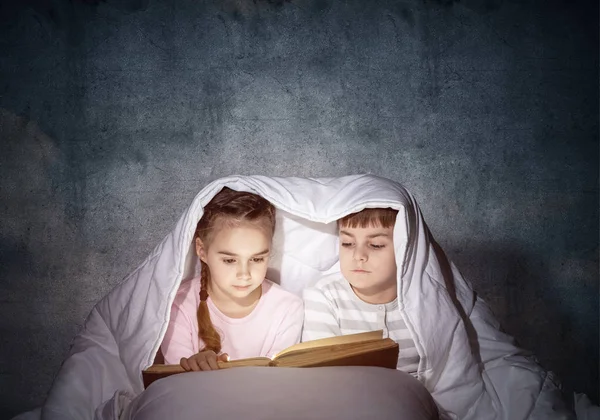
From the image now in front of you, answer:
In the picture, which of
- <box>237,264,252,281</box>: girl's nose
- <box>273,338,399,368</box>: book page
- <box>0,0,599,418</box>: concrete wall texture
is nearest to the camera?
<box>273,338,399,368</box>: book page

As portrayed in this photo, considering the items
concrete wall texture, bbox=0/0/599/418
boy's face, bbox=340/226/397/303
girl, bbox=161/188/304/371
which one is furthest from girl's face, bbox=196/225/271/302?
concrete wall texture, bbox=0/0/599/418

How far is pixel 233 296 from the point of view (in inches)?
52.1

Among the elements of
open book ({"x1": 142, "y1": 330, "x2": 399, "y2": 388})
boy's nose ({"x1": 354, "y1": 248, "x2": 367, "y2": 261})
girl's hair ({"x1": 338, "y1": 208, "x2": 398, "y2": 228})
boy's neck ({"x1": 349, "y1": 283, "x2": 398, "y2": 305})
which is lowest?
open book ({"x1": 142, "y1": 330, "x2": 399, "y2": 388})

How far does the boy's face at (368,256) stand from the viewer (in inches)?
48.5

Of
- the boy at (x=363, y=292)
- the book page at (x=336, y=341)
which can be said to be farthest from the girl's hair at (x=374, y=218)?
the book page at (x=336, y=341)

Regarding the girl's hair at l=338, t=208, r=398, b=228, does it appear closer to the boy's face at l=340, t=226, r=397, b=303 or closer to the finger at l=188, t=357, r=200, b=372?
the boy's face at l=340, t=226, r=397, b=303

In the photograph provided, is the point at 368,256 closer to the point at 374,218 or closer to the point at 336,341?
the point at 374,218

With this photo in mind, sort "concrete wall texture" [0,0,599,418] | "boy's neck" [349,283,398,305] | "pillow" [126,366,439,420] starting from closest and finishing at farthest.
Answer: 1. "pillow" [126,366,439,420]
2. "boy's neck" [349,283,398,305]
3. "concrete wall texture" [0,0,599,418]

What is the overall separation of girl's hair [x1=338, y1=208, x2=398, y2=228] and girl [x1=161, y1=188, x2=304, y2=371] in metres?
0.22

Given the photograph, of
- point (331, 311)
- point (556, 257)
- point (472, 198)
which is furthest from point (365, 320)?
point (556, 257)

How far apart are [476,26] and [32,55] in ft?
4.86

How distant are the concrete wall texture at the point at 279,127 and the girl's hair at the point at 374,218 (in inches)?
20.5

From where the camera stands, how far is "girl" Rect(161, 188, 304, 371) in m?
1.23

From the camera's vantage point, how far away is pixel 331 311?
1312mm
